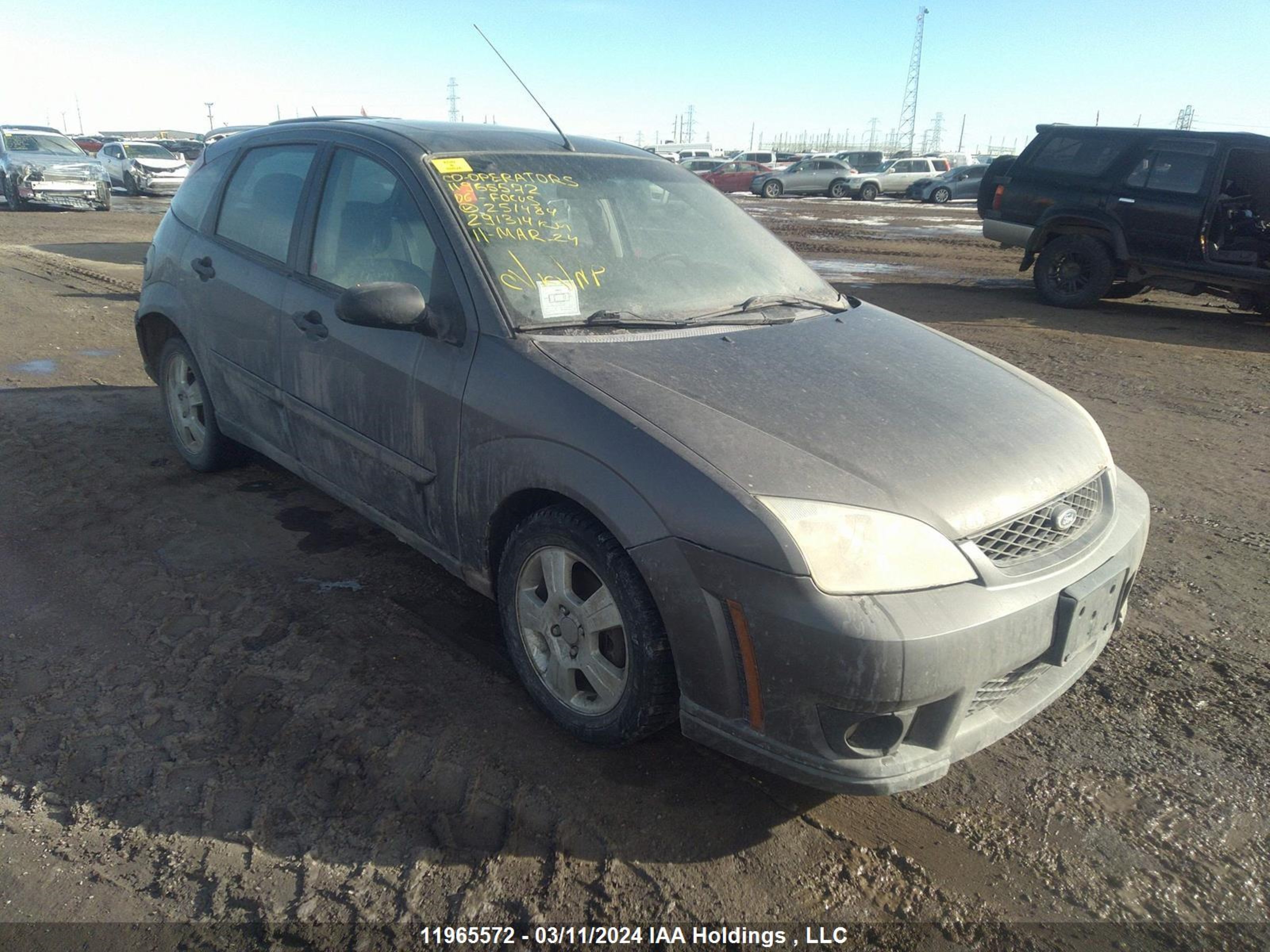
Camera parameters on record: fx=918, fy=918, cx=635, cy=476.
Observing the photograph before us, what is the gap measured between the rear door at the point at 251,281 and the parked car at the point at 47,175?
19602 mm

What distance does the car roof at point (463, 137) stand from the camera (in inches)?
135

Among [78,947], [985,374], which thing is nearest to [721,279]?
[985,374]

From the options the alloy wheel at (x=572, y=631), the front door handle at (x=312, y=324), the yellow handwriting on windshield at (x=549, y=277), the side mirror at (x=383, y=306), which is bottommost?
the alloy wheel at (x=572, y=631)

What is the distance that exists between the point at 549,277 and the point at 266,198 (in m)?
1.75

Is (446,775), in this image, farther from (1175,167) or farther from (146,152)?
(146,152)

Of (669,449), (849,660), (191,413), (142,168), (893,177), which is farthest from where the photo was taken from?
(893,177)

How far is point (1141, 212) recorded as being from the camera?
996 centimetres

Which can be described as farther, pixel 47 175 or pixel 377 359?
pixel 47 175

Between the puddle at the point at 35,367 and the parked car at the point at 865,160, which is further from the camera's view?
Result: the parked car at the point at 865,160

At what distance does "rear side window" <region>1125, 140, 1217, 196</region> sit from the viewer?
383 inches

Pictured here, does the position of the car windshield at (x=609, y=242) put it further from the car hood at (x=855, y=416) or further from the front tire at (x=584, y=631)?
the front tire at (x=584, y=631)

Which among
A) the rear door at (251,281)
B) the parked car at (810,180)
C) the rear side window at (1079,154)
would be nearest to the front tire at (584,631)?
the rear door at (251,281)

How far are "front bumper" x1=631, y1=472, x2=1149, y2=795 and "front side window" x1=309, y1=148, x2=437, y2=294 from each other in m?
1.49

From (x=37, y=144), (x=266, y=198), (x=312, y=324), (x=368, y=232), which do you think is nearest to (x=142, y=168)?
(x=37, y=144)
